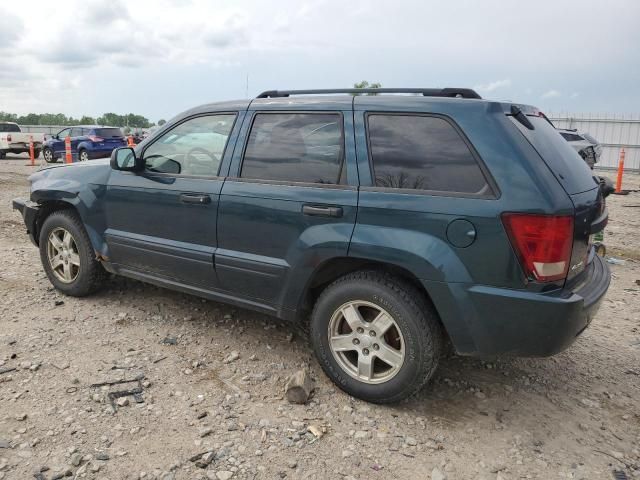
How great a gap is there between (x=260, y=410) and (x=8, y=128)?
23362 millimetres

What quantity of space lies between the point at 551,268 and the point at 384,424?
4.04 ft

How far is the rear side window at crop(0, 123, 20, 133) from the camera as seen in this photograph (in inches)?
843

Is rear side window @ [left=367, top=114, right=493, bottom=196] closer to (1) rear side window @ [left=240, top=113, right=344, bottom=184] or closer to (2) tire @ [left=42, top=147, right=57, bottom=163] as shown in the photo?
(1) rear side window @ [left=240, top=113, right=344, bottom=184]

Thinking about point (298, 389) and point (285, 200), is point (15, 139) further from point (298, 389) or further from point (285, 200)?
point (298, 389)

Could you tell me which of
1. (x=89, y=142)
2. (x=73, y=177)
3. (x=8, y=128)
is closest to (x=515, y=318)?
(x=73, y=177)

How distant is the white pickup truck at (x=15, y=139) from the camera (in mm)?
20969

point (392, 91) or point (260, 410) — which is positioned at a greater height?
point (392, 91)

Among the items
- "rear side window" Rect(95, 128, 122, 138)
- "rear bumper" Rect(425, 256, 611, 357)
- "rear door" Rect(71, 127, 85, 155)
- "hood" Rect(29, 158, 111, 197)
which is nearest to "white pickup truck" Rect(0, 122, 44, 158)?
Answer: "rear door" Rect(71, 127, 85, 155)

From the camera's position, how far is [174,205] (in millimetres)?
3721

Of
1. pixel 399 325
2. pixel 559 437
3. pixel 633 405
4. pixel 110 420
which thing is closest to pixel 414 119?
pixel 399 325

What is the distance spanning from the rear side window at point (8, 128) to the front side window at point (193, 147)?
69.7 ft

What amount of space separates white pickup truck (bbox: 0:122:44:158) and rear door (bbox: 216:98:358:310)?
21296mm

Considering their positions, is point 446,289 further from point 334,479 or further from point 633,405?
point 633,405

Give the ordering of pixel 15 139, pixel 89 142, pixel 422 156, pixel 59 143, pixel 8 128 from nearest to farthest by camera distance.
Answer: pixel 422 156, pixel 89 142, pixel 59 143, pixel 15 139, pixel 8 128
